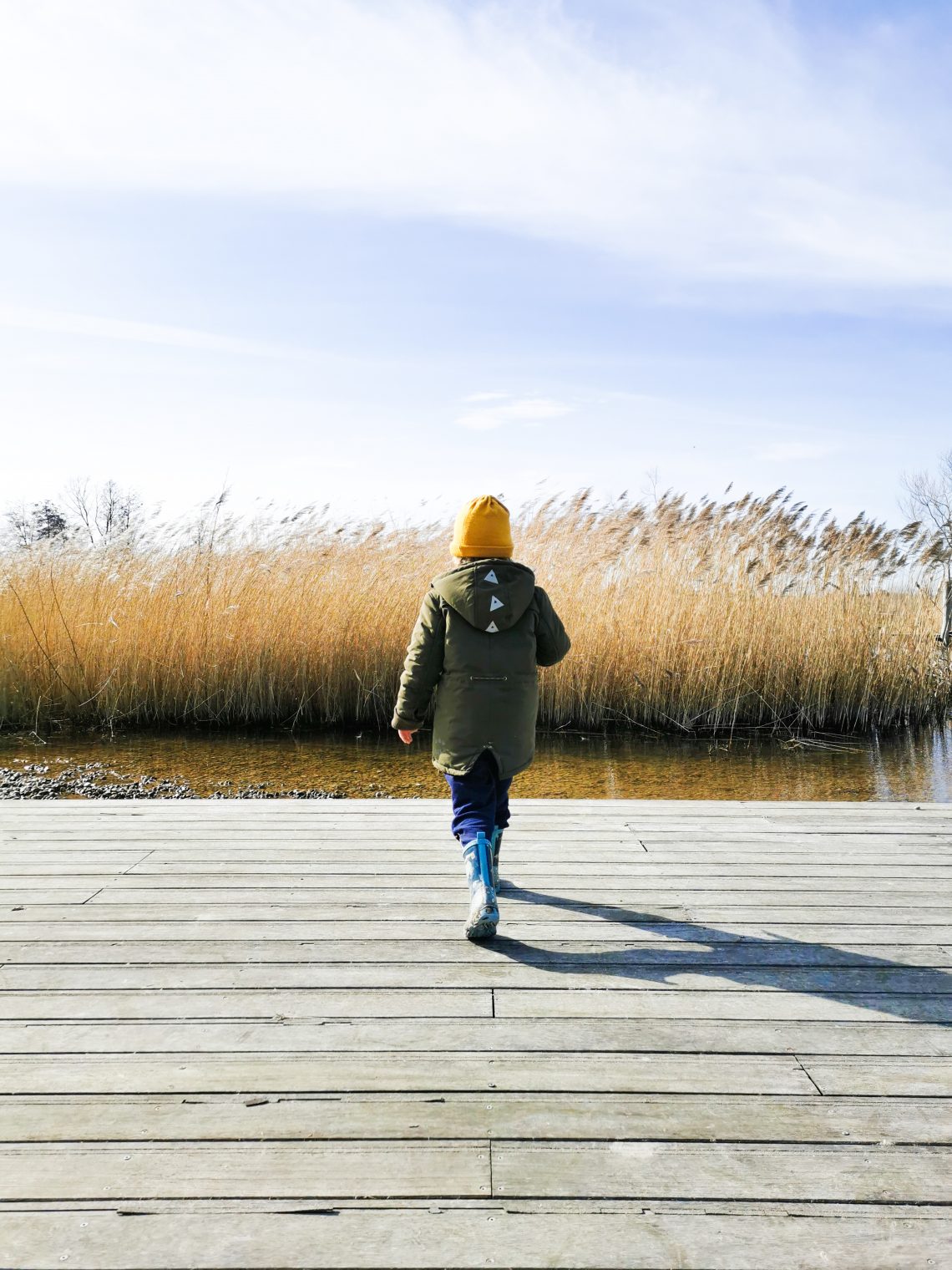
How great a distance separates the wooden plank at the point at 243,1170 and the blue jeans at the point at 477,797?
3.30 ft

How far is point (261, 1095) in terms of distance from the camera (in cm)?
161

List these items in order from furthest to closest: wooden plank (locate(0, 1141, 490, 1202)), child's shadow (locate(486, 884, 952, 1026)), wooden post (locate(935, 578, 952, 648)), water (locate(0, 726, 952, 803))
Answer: wooden post (locate(935, 578, 952, 648))
water (locate(0, 726, 952, 803))
child's shadow (locate(486, 884, 952, 1026))
wooden plank (locate(0, 1141, 490, 1202))

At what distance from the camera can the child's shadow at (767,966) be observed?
200 cm

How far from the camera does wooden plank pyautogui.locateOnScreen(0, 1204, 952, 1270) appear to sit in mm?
1242

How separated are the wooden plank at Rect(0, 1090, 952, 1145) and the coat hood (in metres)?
1.13

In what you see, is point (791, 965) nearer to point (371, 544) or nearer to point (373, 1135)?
point (373, 1135)

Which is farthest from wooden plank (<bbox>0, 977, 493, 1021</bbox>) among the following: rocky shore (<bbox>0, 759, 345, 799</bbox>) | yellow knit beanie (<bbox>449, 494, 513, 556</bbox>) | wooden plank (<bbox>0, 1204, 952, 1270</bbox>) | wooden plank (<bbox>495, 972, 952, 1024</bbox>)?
rocky shore (<bbox>0, 759, 345, 799</bbox>)

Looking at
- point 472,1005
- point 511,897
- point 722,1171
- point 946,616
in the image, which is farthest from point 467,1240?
point 946,616

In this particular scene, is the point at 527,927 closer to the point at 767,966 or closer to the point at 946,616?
the point at 767,966

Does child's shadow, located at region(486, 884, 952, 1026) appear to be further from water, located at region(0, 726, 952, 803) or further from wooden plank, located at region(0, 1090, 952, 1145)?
water, located at region(0, 726, 952, 803)

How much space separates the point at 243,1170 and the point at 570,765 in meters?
4.93

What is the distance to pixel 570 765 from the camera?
626 cm

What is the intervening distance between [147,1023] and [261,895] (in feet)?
2.36

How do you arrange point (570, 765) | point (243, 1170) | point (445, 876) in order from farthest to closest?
point (570, 765)
point (445, 876)
point (243, 1170)
